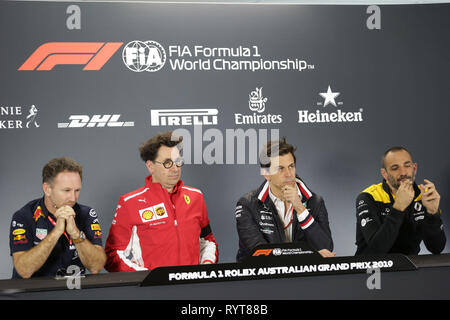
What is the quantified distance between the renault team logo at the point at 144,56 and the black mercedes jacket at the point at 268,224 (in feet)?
3.20

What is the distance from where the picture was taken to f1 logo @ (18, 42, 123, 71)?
106 inches

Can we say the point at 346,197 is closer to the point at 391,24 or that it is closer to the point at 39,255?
the point at 391,24

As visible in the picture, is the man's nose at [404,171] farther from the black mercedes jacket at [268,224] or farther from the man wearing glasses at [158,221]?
the man wearing glasses at [158,221]

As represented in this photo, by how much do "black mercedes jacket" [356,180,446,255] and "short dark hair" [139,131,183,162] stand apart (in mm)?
1262

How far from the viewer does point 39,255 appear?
8.08 feet

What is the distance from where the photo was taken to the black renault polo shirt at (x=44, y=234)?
254 cm

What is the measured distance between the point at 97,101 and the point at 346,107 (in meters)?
1.54

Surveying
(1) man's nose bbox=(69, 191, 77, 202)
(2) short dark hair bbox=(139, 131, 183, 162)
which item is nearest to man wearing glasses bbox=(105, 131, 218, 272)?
(2) short dark hair bbox=(139, 131, 183, 162)

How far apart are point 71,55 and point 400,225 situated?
2234 millimetres

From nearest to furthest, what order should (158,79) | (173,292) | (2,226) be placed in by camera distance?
(173,292), (2,226), (158,79)

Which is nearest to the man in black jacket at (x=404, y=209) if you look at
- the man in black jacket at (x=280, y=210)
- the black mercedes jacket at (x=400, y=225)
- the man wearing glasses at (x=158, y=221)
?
the black mercedes jacket at (x=400, y=225)

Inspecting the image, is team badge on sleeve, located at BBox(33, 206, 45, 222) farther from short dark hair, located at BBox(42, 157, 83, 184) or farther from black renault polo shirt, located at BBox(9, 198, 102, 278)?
short dark hair, located at BBox(42, 157, 83, 184)

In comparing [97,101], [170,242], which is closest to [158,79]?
[97,101]

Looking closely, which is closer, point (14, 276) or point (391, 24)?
point (14, 276)
